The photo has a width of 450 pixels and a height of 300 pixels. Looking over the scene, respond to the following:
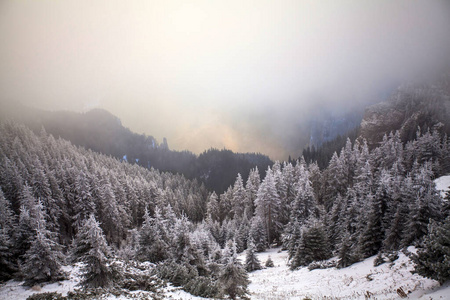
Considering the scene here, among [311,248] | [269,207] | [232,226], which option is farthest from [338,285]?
[232,226]

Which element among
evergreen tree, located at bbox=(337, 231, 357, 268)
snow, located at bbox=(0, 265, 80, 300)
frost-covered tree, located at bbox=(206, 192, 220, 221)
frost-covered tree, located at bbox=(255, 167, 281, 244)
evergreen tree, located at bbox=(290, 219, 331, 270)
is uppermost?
snow, located at bbox=(0, 265, 80, 300)

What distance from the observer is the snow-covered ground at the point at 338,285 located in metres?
9.41

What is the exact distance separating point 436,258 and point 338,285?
680 cm

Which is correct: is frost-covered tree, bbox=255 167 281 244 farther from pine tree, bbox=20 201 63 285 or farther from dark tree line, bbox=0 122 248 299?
pine tree, bbox=20 201 63 285

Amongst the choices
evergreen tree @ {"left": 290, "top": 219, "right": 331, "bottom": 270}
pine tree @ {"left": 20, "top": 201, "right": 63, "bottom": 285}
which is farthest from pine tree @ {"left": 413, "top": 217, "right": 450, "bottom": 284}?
pine tree @ {"left": 20, "top": 201, "right": 63, "bottom": 285}

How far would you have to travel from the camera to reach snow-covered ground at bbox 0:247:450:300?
9414mm

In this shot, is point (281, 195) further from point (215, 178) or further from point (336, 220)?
point (215, 178)

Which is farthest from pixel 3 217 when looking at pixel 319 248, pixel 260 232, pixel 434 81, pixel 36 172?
pixel 434 81

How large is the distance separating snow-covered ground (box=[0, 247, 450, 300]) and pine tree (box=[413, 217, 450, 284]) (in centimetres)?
42

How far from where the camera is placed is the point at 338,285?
1360 centimetres

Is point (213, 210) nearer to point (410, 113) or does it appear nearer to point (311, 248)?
point (311, 248)

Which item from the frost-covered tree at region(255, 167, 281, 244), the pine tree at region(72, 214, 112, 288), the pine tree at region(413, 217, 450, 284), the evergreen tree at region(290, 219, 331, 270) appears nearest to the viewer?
the pine tree at region(413, 217, 450, 284)

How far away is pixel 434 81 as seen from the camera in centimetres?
9625

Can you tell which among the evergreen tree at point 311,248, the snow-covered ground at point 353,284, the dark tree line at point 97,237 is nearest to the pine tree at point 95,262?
the dark tree line at point 97,237
